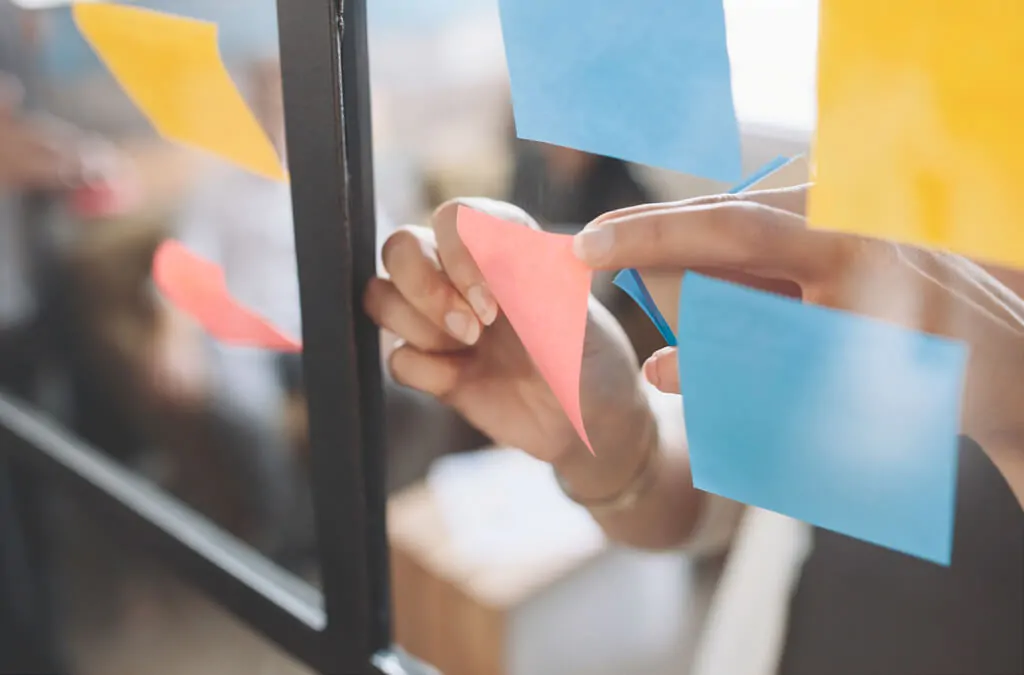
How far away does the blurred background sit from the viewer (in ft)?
1.63

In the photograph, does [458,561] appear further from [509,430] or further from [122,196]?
[122,196]

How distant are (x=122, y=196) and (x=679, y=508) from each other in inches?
26.3

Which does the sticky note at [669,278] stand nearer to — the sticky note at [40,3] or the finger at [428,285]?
the finger at [428,285]

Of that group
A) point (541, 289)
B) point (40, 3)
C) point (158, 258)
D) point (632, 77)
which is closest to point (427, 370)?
point (541, 289)

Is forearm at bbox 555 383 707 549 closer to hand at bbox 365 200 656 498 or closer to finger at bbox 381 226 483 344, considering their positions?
hand at bbox 365 200 656 498

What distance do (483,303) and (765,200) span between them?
0.65 ft

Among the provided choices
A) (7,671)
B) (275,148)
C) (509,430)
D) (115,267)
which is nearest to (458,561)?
(509,430)

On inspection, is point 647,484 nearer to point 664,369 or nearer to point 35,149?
point 664,369

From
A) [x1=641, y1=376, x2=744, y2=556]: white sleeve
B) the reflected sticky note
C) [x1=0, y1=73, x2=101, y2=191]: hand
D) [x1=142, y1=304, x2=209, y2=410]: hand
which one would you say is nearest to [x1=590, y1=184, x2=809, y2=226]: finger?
[x1=641, y1=376, x2=744, y2=556]: white sleeve

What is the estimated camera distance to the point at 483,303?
1.73 ft

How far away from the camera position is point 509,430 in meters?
0.58

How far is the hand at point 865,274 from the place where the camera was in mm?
354

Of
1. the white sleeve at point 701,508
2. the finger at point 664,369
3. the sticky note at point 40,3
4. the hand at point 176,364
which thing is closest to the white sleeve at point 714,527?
the white sleeve at point 701,508

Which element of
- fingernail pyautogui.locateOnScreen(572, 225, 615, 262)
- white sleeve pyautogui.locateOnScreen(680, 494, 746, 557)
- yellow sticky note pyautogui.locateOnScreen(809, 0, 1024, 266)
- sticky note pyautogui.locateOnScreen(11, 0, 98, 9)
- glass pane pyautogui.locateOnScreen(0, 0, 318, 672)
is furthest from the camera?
sticky note pyautogui.locateOnScreen(11, 0, 98, 9)
